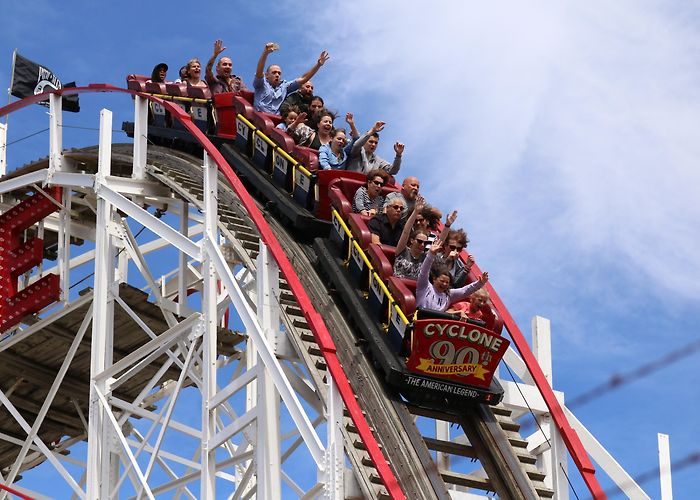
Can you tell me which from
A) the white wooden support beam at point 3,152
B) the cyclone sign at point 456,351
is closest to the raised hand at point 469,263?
the cyclone sign at point 456,351

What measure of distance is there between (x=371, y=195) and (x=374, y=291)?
1.25 m

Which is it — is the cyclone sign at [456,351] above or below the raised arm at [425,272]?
below

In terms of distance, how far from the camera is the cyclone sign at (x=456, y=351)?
9.92 m

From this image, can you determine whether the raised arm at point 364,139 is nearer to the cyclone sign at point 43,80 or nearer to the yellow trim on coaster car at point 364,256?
the yellow trim on coaster car at point 364,256

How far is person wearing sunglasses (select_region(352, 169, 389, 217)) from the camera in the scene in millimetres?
11703

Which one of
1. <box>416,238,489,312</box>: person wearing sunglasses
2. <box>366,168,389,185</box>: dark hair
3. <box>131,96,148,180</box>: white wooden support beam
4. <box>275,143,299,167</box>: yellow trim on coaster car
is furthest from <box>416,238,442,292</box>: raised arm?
<box>131,96,148,180</box>: white wooden support beam

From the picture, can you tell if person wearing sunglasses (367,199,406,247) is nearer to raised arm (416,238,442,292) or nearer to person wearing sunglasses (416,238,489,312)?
person wearing sunglasses (416,238,489,312)

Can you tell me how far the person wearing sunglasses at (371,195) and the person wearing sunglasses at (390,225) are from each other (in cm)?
36

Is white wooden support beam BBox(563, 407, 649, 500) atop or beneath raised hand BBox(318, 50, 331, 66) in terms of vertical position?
beneath

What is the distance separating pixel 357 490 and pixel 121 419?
3173 mm

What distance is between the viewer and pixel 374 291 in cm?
1074

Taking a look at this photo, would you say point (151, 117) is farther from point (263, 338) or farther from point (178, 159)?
point (263, 338)

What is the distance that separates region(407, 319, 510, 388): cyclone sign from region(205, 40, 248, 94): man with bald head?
5.97m

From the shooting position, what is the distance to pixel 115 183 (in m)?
12.6
